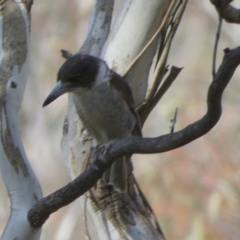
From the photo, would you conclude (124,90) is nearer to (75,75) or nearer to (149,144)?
(75,75)

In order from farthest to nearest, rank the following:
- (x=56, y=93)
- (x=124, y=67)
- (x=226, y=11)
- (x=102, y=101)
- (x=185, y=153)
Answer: (x=185, y=153), (x=124, y=67), (x=102, y=101), (x=56, y=93), (x=226, y=11)

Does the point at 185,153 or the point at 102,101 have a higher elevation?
the point at 102,101

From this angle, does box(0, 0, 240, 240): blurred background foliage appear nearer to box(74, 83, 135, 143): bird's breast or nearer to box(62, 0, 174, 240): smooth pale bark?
box(62, 0, 174, 240): smooth pale bark

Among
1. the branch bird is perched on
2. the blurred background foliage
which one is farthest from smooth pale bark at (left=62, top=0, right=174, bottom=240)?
the blurred background foliage

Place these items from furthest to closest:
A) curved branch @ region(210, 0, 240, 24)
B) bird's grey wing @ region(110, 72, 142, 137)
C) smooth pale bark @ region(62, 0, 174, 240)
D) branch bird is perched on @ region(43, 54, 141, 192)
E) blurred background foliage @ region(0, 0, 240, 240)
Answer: blurred background foliage @ region(0, 0, 240, 240)
smooth pale bark @ region(62, 0, 174, 240)
bird's grey wing @ region(110, 72, 142, 137)
branch bird is perched on @ region(43, 54, 141, 192)
curved branch @ region(210, 0, 240, 24)

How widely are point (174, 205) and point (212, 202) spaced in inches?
7.5

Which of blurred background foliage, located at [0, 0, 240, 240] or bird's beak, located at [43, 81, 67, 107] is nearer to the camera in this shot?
bird's beak, located at [43, 81, 67, 107]

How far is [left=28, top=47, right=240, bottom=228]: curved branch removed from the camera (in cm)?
136

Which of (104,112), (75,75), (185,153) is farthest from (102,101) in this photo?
(185,153)

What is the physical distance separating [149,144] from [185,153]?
1.92 m

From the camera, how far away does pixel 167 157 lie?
342 centimetres

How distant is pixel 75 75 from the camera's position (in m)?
1.95

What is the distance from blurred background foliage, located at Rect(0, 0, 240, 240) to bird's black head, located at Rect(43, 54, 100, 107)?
1.43m

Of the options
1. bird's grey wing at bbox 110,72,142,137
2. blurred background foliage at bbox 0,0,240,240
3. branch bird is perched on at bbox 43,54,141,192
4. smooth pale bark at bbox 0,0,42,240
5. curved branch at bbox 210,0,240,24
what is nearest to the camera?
curved branch at bbox 210,0,240,24
